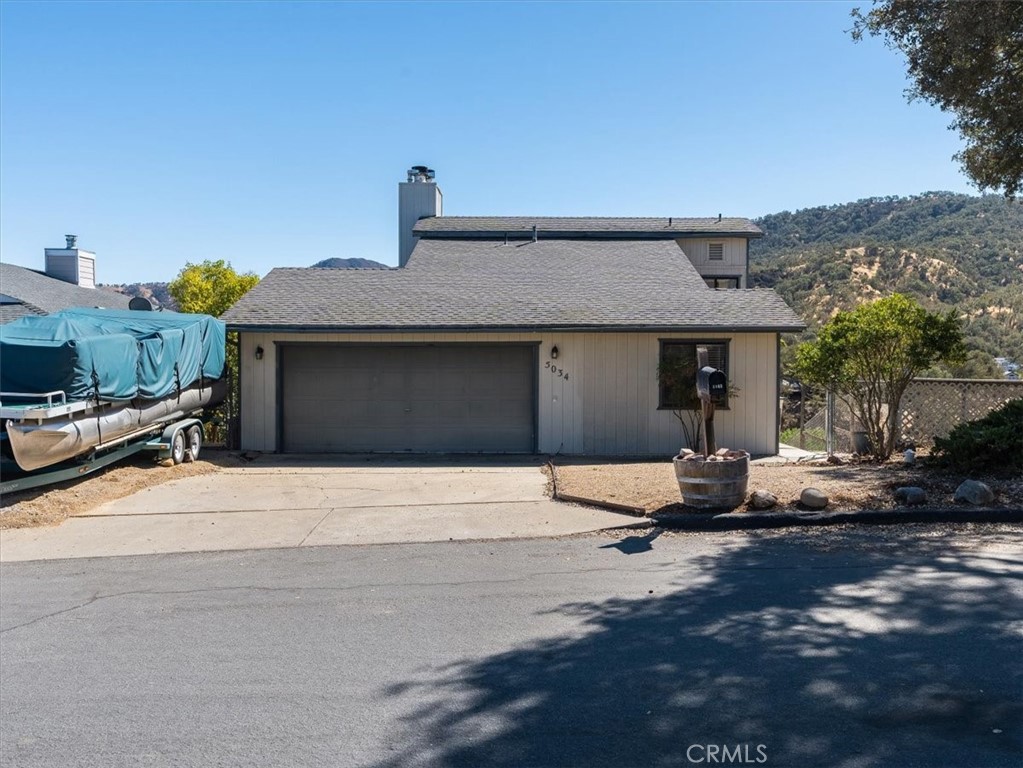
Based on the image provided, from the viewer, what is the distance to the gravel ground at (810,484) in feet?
30.6

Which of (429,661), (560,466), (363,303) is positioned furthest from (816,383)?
(429,661)

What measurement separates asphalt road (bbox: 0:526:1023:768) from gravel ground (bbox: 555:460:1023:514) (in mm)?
1312

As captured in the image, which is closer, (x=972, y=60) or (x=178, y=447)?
(x=972, y=60)

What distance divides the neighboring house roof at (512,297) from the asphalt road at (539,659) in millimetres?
8002

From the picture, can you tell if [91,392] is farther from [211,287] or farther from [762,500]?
[211,287]

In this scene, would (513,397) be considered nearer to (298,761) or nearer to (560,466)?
(560,466)

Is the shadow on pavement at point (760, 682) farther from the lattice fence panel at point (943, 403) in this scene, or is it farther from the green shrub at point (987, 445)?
the lattice fence panel at point (943, 403)

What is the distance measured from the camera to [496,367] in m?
16.2

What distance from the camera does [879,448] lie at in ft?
44.5

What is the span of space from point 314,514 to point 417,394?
19.3ft

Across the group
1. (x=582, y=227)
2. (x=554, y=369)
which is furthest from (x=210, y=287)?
(x=554, y=369)

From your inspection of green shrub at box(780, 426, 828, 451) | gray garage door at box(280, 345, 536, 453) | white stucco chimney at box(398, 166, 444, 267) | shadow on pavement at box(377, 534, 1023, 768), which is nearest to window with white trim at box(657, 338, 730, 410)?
gray garage door at box(280, 345, 536, 453)

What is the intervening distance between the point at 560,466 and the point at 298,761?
1022cm

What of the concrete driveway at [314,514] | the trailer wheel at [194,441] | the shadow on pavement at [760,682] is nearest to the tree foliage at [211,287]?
the trailer wheel at [194,441]
